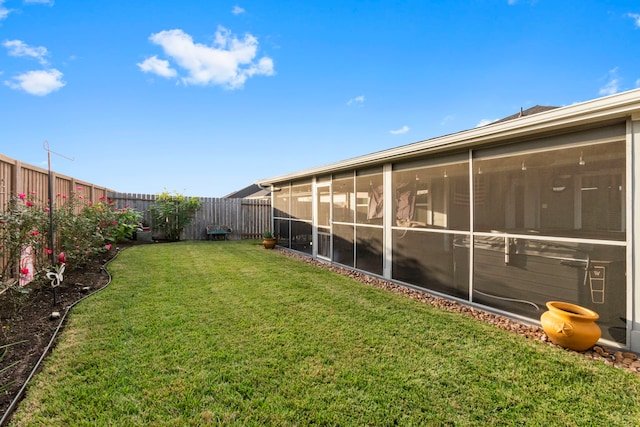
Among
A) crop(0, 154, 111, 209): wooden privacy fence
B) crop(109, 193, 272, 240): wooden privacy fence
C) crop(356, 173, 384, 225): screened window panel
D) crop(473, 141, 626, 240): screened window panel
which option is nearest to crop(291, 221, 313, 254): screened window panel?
crop(356, 173, 384, 225): screened window panel

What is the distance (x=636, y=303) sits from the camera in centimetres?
257

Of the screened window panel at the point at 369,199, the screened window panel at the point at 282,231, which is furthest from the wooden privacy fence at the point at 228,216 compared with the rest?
the screened window panel at the point at 369,199

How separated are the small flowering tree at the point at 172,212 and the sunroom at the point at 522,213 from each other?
785 centimetres

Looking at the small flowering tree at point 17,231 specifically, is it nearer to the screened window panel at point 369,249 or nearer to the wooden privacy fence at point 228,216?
the screened window panel at point 369,249

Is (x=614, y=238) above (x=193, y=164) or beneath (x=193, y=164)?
beneath

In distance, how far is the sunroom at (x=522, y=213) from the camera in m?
2.64

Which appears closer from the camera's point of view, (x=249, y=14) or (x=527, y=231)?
(x=527, y=231)

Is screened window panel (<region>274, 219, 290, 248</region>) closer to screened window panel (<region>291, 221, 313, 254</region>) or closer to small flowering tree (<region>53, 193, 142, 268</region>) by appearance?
screened window panel (<region>291, 221, 313, 254</region>)

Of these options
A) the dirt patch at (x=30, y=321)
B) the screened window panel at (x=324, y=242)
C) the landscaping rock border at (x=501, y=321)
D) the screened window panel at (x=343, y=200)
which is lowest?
the landscaping rock border at (x=501, y=321)

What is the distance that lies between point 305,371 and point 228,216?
10.3m

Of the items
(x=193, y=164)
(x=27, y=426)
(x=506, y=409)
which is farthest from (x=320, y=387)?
(x=193, y=164)

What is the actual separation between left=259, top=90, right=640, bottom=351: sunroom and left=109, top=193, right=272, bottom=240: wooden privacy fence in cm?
757

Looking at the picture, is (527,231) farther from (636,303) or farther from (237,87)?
(237,87)

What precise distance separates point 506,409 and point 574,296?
1.96 meters
